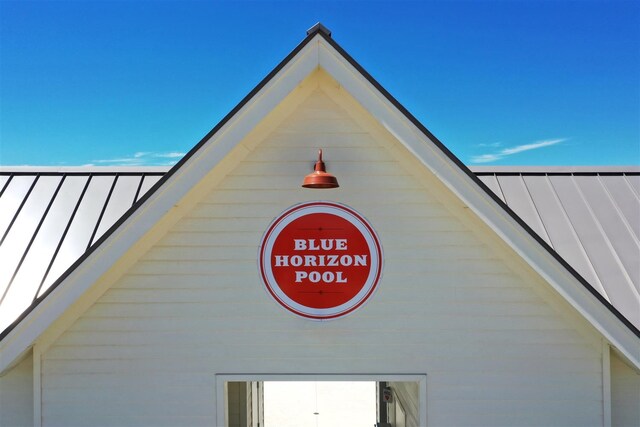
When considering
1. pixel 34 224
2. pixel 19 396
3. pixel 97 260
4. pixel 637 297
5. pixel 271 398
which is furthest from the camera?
pixel 271 398

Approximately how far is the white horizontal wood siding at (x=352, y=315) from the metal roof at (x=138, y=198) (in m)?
0.61

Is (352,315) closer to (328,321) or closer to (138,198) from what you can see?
(328,321)

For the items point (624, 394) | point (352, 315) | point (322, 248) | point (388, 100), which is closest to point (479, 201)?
point (388, 100)

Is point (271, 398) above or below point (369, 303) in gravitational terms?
below

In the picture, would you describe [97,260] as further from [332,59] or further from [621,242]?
[621,242]

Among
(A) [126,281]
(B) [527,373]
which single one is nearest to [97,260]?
(A) [126,281]

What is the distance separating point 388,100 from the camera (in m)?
3.60

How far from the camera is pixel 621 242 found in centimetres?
441

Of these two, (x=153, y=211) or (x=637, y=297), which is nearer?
(x=153, y=211)

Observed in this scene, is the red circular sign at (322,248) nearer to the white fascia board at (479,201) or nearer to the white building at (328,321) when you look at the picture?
the white building at (328,321)

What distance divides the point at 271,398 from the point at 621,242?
12.0m

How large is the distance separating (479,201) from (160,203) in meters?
2.87

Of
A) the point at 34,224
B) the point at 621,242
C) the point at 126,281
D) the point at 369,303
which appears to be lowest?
the point at 369,303

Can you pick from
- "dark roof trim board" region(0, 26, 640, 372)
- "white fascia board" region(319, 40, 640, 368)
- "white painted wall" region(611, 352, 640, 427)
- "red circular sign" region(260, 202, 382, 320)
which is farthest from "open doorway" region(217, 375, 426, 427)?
"white painted wall" region(611, 352, 640, 427)
